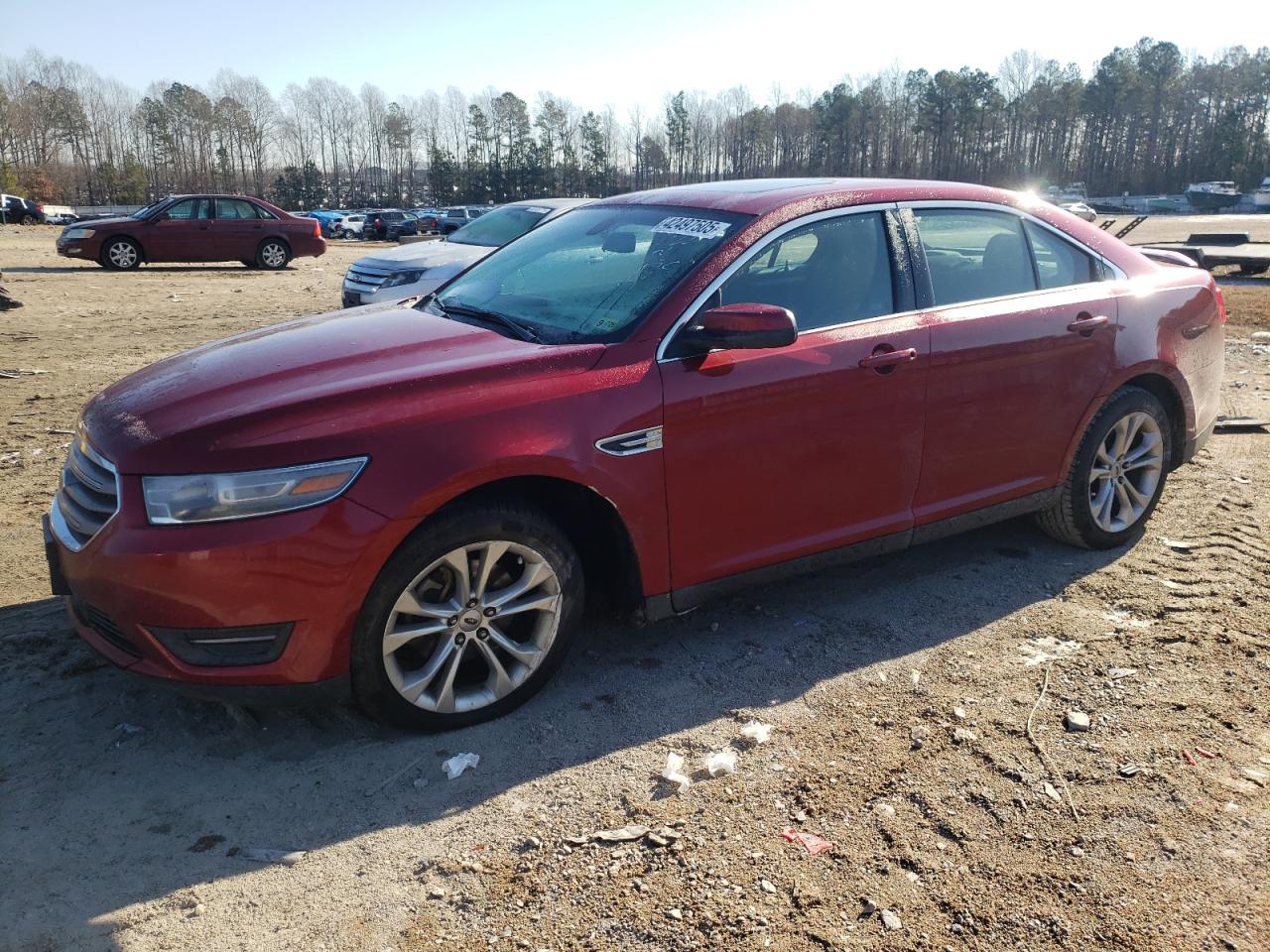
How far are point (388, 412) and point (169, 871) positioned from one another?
142cm

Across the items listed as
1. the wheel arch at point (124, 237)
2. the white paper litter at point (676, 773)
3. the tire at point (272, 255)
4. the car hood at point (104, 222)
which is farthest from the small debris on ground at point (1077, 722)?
the tire at point (272, 255)

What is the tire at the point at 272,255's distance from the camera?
21.5m

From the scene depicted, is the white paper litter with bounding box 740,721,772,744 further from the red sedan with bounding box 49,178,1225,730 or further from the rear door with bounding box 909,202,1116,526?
the rear door with bounding box 909,202,1116,526

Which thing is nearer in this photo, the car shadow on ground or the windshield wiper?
the car shadow on ground

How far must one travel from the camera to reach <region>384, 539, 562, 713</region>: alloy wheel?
3.11 m

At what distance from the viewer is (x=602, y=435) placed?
325 centimetres

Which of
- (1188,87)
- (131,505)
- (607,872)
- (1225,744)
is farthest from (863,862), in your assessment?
(1188,87)

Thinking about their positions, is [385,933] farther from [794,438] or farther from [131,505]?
[794,438]

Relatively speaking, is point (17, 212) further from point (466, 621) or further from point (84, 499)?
point (466, 621)

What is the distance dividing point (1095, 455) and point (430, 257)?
833cm

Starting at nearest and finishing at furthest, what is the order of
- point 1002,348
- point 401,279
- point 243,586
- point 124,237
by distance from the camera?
point 243,586 < point 1002,348 < point 401,279 < point 124,237

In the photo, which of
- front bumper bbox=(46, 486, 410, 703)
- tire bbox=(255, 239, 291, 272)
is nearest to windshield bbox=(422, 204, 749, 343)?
front bumper bbox=(46, 486, 410, 703)

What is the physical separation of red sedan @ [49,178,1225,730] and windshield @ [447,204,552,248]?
7.37 metres

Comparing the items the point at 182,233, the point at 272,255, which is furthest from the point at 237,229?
the point at 182,233
